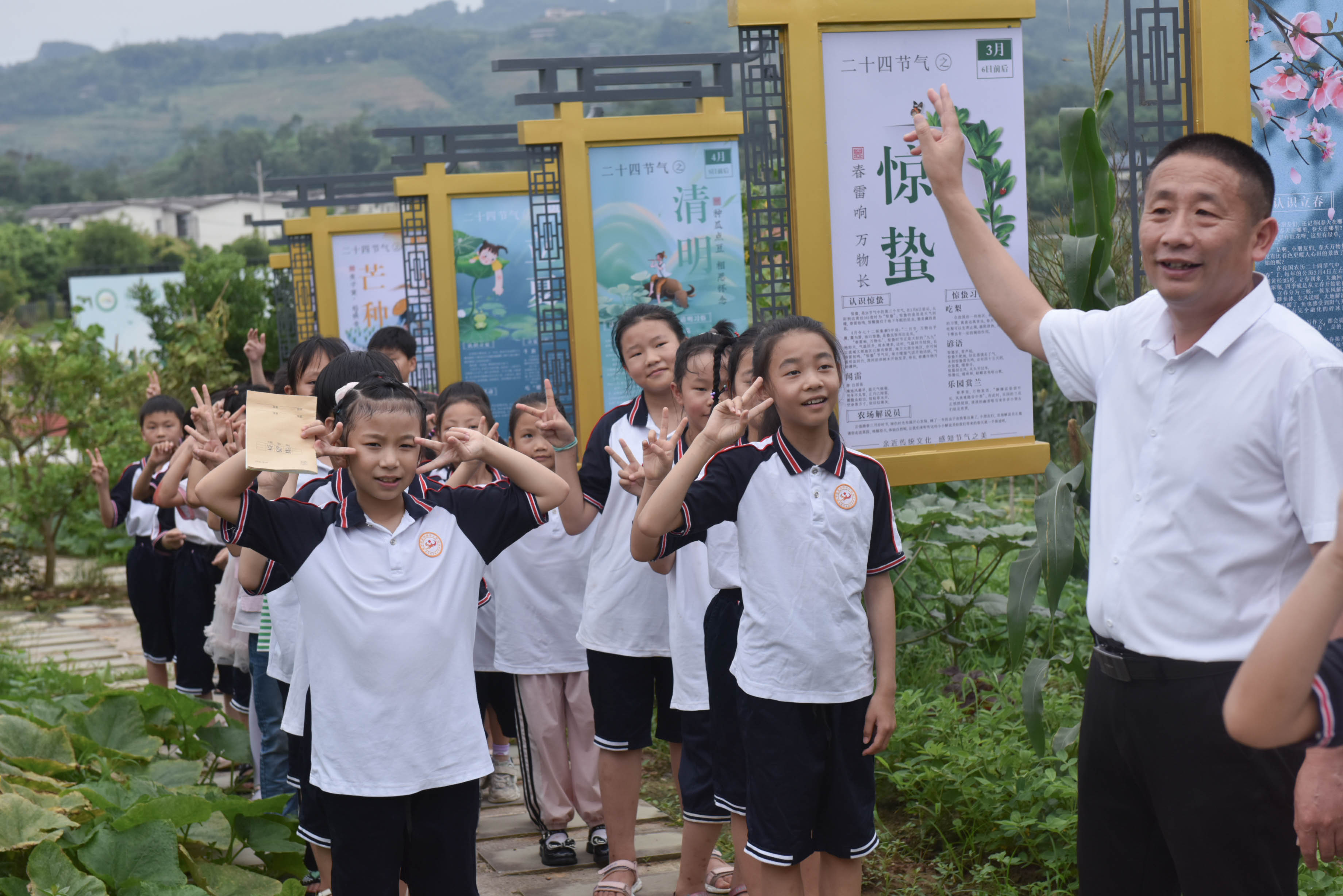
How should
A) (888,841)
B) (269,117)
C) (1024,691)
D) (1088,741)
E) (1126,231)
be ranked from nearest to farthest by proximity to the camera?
1. (1088,741)
2. (1024,691)
3. (888,841)
4. (1126,231)
5. (269,117)

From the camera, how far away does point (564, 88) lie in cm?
598

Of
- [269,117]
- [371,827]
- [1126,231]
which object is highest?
[269,117]

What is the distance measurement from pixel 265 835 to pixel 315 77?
5647 inches

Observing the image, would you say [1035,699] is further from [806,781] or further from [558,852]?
[558,852]

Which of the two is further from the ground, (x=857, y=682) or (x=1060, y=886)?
(x=857, y=682)

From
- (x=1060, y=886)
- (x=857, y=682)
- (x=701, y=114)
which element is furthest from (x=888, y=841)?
(x=701, y=114)

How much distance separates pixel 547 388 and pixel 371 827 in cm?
115

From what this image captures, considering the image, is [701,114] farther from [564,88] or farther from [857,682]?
[857,682]

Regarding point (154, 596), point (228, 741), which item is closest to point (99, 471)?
point (154, 596)

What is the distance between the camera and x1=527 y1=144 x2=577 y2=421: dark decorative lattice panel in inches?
226

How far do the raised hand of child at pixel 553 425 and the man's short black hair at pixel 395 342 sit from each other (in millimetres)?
2452

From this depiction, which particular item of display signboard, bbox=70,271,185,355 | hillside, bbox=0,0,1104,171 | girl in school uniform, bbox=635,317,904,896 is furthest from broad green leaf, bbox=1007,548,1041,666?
hillside, bbox=0,0,1104,171

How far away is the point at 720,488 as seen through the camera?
2826 millimetres

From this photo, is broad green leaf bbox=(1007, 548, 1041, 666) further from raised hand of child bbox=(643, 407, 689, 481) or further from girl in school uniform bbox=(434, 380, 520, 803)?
girl in school uniform bbox=(434, 380, 520, 803)
